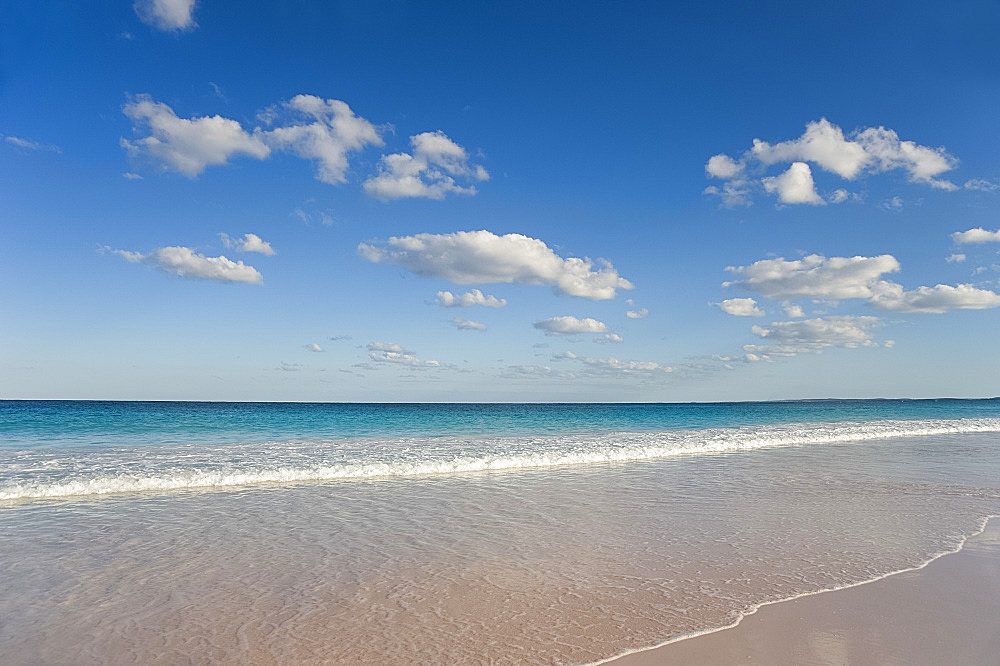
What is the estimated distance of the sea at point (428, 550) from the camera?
4766 millimetres

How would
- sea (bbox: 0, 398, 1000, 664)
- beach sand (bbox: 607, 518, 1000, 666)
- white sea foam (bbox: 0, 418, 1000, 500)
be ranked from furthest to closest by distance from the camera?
1. white sea foam (bbox: 0, 418, 1000, 500)
2. sea (bbox: 0, 398, 1000, 664)
3. beach sand (bbox: 607, 518, 1000, 666)

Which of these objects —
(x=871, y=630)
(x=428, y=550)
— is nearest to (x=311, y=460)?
(x=428, y=550)

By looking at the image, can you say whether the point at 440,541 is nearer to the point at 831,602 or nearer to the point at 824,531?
the point at 831,602

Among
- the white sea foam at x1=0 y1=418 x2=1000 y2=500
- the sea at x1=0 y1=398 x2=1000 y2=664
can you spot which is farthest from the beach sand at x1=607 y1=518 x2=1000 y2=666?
the white sea foam at x1=0 y1=418 x2=1000 y2=500

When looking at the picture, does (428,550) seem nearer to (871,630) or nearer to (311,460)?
→ (871,630)

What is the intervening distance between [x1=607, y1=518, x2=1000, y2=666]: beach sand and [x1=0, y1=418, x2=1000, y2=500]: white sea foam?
33.9 feet

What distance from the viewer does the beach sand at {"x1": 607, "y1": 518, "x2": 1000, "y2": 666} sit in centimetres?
433

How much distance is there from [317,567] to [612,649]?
3556mm

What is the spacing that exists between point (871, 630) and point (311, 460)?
13.9 m

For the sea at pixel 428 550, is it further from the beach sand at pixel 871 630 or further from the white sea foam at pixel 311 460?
the beach sand at pixel 871 630

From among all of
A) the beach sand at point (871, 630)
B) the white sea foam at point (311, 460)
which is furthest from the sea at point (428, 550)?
the beach sand at point (871, 630)

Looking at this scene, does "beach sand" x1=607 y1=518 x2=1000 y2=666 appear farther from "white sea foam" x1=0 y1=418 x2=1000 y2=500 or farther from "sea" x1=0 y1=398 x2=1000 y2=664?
"white sea foam" x1=0 y1=418 x2=1000 y2=500

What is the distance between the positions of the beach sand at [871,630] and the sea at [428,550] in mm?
236

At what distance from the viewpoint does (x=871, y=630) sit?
479 cm
